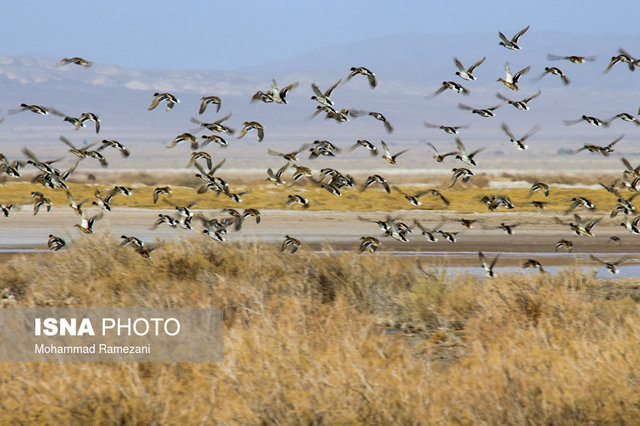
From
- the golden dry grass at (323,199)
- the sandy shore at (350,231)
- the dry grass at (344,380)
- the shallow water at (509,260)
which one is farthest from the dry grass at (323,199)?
the dry grass at (344,380)

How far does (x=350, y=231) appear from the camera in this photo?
116 feet

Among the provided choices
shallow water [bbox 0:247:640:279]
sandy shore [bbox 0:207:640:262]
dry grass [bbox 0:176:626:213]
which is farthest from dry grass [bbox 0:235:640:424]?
dry grass [bbox 0:176:626:213]

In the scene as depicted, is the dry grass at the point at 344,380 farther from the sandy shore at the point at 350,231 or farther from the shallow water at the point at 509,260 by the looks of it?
the sandy shore at the point at 350,231

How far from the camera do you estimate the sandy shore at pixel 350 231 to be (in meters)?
30.2

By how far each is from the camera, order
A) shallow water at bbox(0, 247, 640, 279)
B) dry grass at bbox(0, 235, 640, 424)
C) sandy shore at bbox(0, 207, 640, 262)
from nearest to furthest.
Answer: dry grass at bbox(0, 235, 640, 424), shallow water at bbox(0, 247, 640, 279), sandy shore at bbox(0, 207, 640, 262)

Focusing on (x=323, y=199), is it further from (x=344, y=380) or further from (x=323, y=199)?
(x=344, y=380)

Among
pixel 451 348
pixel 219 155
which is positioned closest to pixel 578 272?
pixel 451 348

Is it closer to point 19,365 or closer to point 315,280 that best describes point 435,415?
point 19,365

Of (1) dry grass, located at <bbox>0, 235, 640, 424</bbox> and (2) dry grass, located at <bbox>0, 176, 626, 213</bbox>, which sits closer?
(1) dry grass, located at <bbox>0, 235, 640, 424</bbox>

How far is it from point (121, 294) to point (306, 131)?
577 feet

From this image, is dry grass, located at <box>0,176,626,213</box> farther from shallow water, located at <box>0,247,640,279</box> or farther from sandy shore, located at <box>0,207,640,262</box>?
shallow water, located at <box>0,247,640,279</box>

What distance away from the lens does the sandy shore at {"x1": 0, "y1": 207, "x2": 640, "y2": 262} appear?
99.0ft

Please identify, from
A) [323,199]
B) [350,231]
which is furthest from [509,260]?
[323,199]

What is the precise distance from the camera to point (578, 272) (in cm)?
1551
